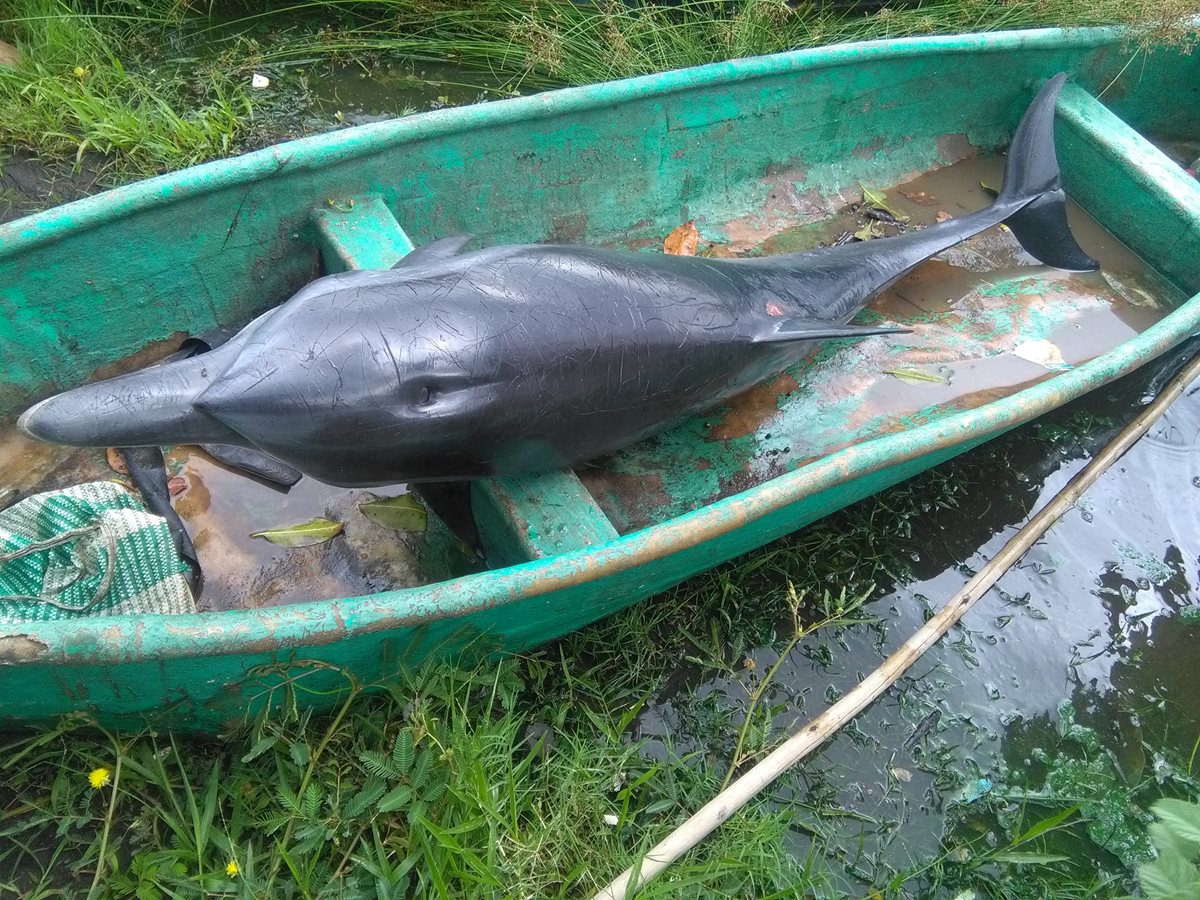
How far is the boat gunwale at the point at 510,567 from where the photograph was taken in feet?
5.76

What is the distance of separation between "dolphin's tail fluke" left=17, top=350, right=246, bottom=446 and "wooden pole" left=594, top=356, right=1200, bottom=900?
163 cm

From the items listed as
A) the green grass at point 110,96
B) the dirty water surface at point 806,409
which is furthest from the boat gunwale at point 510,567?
the green grass at point 110,96

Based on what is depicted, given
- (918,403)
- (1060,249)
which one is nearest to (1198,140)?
(1060,249)

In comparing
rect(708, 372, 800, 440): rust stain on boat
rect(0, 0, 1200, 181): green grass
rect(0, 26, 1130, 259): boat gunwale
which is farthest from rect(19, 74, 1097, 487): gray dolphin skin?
rect(0, 0, 1200, 181): green grass

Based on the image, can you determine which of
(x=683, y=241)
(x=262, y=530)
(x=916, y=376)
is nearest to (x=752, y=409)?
(x=916, y=376)

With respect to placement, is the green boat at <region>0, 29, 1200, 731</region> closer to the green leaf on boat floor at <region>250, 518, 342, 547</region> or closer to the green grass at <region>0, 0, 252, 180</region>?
the green leaf on boat floor at <region>250, 518, 342, 547</region>

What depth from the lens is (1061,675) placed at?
10.7 feet

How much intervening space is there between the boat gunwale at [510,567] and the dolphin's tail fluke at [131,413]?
437mm

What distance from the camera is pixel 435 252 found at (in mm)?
2631

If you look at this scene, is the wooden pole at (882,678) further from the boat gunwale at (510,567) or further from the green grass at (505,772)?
the boat gunwale at (510,567)

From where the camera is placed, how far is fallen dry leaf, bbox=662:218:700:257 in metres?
3.85

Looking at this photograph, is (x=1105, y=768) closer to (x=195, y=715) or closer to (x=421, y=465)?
(x=421, y=465)

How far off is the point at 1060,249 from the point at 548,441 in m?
3.11

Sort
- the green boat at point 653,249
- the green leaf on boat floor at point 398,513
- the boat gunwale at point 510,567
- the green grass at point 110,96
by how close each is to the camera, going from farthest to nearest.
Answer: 1. the green grass at point 110,96
2. the green leaf on boat floor at point 398,513
3. the green boat at point 653,249
4. the boat gunwale at point 510,567
